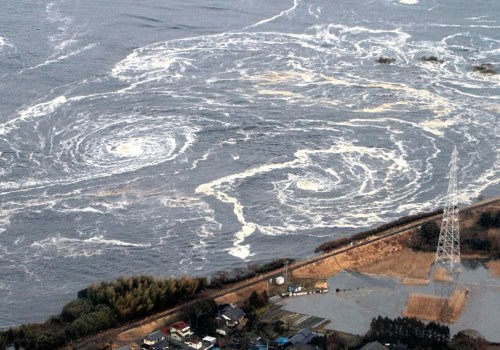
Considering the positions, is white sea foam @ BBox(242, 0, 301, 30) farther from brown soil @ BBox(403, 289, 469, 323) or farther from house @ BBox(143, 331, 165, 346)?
house @ BBox(143, 331, 165, 346)

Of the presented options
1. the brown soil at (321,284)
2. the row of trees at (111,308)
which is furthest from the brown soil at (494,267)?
the row of trees at (111,308)

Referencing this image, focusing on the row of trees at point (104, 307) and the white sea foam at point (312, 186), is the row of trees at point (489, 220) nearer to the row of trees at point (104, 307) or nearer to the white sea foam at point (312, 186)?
the white sea foam at point (312, 186)

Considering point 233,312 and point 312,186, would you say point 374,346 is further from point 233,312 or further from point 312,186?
point 312,186

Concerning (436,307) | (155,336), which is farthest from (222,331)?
(436,307)

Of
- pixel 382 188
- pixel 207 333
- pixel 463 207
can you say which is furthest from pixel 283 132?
pixel 207 333

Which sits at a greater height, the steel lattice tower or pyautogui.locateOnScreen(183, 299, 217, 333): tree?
the steel lattice tower

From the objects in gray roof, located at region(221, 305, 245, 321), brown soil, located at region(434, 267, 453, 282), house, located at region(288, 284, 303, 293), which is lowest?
house, located at region(288, 284, 303, 293)

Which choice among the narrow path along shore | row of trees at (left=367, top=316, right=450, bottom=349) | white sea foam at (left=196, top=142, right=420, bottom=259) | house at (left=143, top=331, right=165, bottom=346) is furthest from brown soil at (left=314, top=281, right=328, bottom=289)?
house at (left=143, top=331, right=165, bottom=346)
